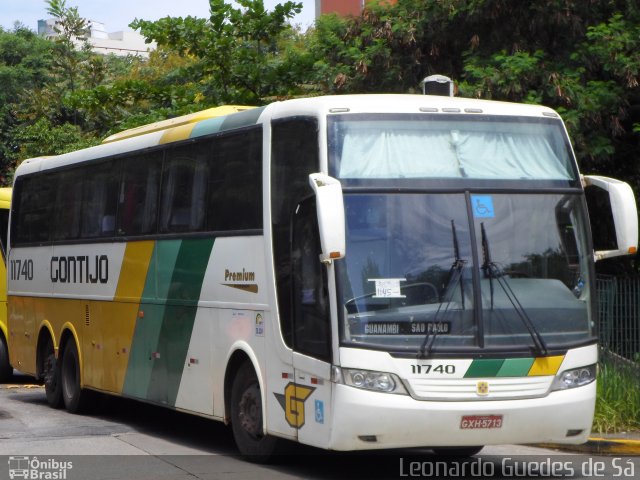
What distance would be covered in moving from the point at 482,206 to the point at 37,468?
4598mm

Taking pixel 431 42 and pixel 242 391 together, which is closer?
pixel 242 391

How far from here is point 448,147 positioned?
9.70m

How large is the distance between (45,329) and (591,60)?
8831 millimetres

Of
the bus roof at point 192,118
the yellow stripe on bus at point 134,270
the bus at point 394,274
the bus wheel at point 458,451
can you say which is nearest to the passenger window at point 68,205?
the bus roof at point 192,118

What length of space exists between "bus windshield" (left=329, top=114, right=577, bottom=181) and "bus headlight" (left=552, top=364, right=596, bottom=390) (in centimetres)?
165

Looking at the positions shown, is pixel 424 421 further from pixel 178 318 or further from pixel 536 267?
pixel 178 318

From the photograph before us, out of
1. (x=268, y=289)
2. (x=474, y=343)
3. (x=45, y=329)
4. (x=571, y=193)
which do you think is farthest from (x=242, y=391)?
(x=45, y=329)

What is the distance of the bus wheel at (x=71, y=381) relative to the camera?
15.3m

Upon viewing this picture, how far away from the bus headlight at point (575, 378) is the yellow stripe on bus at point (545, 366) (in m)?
0.08

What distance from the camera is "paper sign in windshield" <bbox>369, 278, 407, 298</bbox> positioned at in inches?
354

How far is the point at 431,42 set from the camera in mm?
18609

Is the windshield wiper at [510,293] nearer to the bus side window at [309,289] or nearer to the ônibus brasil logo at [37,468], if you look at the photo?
the bus side window at [309,289]

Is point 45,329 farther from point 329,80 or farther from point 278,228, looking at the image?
point 278,228

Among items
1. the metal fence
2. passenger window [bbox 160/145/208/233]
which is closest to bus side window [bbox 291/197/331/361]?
passenger window [bbox 160/145/208/233]
